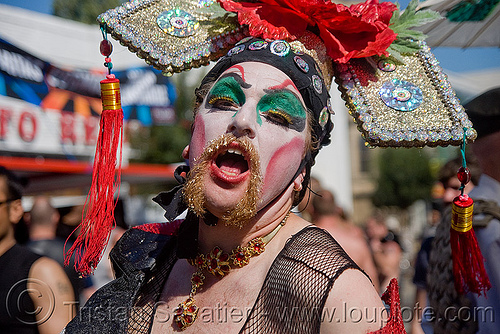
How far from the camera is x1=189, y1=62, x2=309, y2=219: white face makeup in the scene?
6.02 ft

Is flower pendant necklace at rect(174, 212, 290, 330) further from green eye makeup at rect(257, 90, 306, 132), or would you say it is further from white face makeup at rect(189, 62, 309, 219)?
green eye makeup at rect(257, 90, 306, 132)

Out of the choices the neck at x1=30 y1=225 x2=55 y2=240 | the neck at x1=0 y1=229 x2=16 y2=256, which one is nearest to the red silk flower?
the neck at x1=0 y1=229 x2=16 y2=256

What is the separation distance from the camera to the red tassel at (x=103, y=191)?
6.73 feet

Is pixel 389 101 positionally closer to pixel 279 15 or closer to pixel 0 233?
pixel 279 15

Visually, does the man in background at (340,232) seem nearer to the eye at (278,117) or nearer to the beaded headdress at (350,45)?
the beaded headdress at (350,45)

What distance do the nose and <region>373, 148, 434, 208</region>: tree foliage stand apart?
33.5 meters

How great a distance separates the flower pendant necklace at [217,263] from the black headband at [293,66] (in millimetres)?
462

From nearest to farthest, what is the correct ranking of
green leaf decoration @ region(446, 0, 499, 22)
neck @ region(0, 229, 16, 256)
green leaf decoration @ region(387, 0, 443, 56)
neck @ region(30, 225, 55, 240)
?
green leaf decoration @ region(387, 0, 443, 56), green leaf decoration @ region(446, 0, 499, 22), neck @ region(0, 229, 16, 256), neck @ region(30, 225, 55, 240)

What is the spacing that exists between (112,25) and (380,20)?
45.4 inches

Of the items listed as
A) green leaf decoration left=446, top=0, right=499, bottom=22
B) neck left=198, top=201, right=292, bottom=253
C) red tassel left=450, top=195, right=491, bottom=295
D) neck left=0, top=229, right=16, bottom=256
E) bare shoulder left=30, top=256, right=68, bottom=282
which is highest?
green leaf decoration left=446, top=0, right=499, bottom=22

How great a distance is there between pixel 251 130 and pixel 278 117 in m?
0.14

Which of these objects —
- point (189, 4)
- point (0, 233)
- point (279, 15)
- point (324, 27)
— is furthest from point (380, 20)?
point (0, 233)

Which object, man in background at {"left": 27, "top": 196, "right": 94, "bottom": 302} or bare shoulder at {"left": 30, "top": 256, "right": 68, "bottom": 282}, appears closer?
bare shoulder at {"left": 30, "top": 256, "right": 68, "bottom": 282}

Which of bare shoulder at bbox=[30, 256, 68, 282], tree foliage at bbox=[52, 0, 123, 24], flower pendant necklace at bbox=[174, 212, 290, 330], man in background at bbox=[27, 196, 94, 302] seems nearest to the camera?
flower pendant necklace at bbox=[174, 212, 290, 330]
